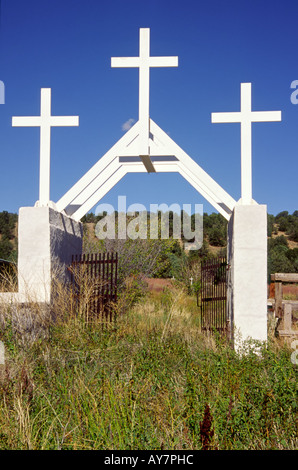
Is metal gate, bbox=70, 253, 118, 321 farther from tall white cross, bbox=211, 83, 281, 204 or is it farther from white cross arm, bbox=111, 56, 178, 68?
white cross arm, bbox=111, 56, 178, 68

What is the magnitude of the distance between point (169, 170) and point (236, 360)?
150 inches

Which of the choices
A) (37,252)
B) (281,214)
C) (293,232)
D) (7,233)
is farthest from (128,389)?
(281,214)

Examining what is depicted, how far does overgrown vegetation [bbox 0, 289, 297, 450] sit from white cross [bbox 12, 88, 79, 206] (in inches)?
83.8

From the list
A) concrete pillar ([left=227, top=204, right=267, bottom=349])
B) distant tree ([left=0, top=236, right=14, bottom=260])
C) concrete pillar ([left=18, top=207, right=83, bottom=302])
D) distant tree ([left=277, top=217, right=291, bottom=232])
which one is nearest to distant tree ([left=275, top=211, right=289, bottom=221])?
distant tree ([left=277, top=217, right=291, bottom=232])

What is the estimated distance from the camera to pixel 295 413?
467 cm

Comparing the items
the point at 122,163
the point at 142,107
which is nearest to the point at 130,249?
the point at 122,163

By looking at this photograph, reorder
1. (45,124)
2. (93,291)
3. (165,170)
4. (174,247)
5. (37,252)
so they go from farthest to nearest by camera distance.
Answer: (174,247), (165,170), (93,291), (45,124), (37,252)

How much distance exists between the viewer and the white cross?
828 centimetres

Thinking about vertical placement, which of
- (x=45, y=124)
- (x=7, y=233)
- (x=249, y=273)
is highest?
(x=7, y=233)

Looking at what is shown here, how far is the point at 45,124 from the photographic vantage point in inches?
336

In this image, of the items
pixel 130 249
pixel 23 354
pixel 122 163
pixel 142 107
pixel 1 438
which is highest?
pixel 142 107

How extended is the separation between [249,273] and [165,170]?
8.27ft

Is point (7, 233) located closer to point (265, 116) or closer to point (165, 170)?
point (165, 170)
